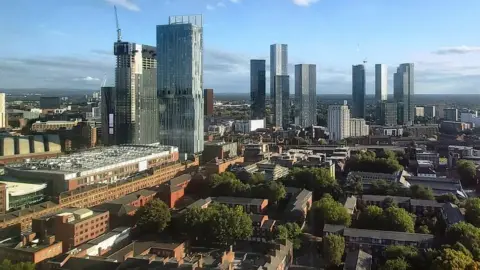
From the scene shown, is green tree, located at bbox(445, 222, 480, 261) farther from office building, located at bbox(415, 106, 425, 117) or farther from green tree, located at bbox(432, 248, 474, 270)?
office building, located at bbox(415, 106, 425, 117)

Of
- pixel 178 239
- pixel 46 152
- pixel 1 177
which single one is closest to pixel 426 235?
pixel 178 239

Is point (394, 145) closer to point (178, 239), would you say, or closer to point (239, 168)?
point (239, 168)

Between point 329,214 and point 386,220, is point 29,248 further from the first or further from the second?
point 386,220

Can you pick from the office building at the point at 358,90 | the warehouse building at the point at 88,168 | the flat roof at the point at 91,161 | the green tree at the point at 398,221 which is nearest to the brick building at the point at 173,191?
the warehouse building at the point at 88,168

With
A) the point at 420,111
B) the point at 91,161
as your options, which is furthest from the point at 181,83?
the point at 420,111

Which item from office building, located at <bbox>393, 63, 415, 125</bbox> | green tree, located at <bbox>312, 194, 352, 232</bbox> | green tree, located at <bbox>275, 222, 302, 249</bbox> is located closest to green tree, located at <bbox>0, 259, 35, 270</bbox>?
green tree, located at <bbox>275, 222, 302, 249</bbox>

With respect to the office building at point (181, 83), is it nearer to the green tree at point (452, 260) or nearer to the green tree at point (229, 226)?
the green tree at point (229, 226)
